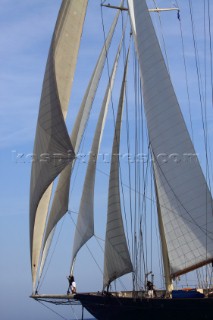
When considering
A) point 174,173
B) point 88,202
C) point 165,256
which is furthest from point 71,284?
point 174,173

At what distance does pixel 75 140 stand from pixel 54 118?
30.7ft

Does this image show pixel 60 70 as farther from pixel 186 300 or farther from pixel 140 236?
pixel 186 300

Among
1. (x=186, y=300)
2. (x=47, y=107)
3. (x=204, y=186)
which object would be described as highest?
(x=47, y=107)

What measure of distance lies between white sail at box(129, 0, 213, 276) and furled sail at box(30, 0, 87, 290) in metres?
3.95

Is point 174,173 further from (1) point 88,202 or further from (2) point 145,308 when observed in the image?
(1) point 88,202

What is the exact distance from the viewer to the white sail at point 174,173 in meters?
32.6

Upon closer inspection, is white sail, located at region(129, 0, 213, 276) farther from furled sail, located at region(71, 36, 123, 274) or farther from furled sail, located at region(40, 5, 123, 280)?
furled sail, located at region(40, 5, 123, 280)

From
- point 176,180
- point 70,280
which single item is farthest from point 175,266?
point 70,280

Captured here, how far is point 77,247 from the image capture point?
132 feet

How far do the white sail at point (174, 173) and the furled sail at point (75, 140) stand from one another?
7018 mm

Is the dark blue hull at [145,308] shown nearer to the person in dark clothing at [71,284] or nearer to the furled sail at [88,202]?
the person in dark clothing at [71,284]

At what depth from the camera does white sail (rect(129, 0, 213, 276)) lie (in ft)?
107

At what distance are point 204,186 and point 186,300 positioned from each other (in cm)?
Result: 464

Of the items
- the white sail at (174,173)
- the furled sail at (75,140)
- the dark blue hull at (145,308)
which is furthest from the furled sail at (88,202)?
the white sail at (174,173)
